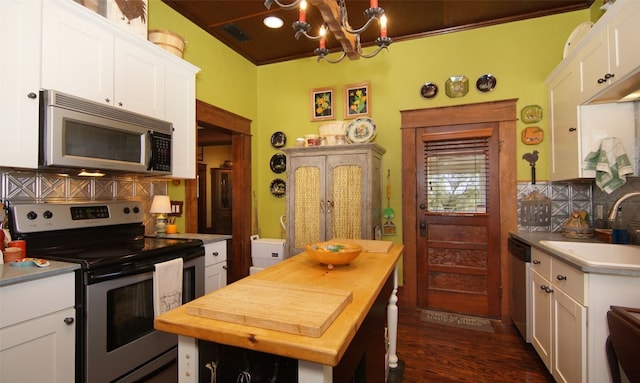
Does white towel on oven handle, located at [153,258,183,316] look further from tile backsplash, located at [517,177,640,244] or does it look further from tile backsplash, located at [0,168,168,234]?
tile backsplash, located at [517,177,640,244]

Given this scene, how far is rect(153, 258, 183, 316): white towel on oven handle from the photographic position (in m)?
1.96

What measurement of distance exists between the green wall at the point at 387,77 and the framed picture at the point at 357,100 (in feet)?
0.20

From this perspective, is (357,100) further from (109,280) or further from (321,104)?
(109,280)

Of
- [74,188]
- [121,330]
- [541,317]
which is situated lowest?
[541,317]

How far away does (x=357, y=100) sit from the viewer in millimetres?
3730

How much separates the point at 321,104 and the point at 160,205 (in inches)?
87.6

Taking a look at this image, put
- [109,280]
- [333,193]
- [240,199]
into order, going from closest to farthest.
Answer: [109,280] → [333,193] → [240,199]

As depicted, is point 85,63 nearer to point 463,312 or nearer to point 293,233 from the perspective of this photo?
point 293,233

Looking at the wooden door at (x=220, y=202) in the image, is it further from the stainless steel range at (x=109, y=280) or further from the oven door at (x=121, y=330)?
the oven door at (x=121, y=330)

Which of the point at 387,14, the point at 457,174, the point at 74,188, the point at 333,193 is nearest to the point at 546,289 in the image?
the point at 457,174

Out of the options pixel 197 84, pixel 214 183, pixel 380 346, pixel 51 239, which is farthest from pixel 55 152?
pixel 214 183

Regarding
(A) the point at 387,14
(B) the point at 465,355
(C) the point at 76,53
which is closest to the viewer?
(C) the point at 76,53

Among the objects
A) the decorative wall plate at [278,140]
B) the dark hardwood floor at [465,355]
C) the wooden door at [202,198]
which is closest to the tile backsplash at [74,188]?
the decorative wall plate at [278,140]

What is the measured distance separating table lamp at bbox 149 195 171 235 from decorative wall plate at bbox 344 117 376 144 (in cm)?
199
